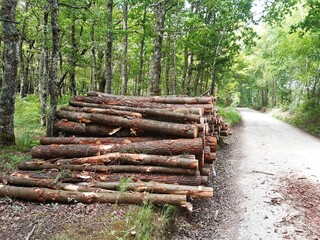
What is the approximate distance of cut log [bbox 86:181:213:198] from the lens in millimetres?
5344

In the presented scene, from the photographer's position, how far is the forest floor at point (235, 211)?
426 centimetres

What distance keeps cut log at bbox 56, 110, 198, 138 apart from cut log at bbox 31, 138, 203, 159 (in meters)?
0.30

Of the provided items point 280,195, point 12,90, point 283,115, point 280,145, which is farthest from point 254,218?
point 283,115

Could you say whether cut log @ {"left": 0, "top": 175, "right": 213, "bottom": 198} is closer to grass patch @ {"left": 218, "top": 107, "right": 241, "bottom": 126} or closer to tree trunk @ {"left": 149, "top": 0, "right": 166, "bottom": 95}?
tree trunk @ {"left": 149, "top": 0, "right": 166, "bottom": 95}

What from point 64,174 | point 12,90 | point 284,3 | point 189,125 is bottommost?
point 64,174

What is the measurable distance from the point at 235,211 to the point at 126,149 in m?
3.21

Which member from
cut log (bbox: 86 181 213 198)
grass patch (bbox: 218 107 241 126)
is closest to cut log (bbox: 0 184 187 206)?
cut log (bbox: 86 181 213 198)

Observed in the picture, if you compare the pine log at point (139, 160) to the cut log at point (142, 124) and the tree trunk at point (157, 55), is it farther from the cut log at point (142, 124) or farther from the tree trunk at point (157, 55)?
the tree trunk at point (157, 55)

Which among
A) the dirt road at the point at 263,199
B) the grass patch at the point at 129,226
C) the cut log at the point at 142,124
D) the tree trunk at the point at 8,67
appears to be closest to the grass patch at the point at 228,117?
the dirt road at the point at 263,199

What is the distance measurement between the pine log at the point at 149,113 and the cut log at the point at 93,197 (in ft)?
8.38

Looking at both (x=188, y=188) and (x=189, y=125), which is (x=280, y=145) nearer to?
(x=189, y=125)

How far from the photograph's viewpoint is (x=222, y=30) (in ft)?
63.6

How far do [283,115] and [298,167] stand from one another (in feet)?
66.6

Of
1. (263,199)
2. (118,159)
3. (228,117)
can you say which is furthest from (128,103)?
(228,117)
